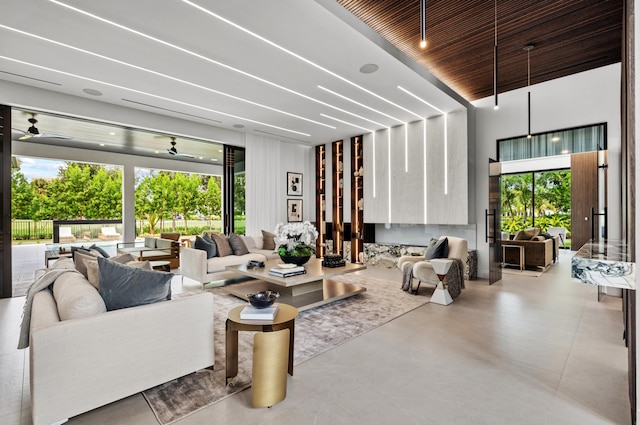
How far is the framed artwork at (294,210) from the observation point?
831 centimetres

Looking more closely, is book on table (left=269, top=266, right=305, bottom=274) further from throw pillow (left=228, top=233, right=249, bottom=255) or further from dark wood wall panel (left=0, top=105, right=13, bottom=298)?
dark wood wall panel (left=0, top=105, right=13, bottom=298)

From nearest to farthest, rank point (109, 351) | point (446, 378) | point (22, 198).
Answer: point (109, 351)
point (446, 378)
point (22, 198)

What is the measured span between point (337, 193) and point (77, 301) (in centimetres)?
672

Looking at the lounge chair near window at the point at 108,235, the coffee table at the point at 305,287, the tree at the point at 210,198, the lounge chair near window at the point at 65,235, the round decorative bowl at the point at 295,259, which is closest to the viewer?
the coffee table at the point at 305,287

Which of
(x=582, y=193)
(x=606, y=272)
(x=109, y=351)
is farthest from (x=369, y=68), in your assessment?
(x=582, y=193)

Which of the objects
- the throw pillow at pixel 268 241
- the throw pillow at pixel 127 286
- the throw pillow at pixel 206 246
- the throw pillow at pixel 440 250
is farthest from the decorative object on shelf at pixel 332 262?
the throw pillow at pixel 127 286

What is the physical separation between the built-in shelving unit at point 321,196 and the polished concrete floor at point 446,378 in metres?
4.96

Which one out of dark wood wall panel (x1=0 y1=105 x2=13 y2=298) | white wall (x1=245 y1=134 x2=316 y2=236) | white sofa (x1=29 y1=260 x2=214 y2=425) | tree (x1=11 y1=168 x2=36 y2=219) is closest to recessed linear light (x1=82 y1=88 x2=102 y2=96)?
dark wood wall panel (x1=0 y1=105 x2=13 y2=298)

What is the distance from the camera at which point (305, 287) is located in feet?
14.2

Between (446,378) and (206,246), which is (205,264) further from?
(446,378)

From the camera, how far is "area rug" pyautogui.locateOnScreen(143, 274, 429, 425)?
6.79ft

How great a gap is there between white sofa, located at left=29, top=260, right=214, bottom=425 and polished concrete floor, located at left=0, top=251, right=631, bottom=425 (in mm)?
181

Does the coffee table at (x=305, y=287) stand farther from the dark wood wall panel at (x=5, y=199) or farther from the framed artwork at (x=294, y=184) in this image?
the framed artwork at (x=294, y=184)

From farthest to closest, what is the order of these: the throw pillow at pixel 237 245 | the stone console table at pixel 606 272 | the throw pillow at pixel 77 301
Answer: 1. the throw pillow at pixel 237 245
2. the throw pillow at pixel 77 301
3. the stone console table at pixel 606 272
